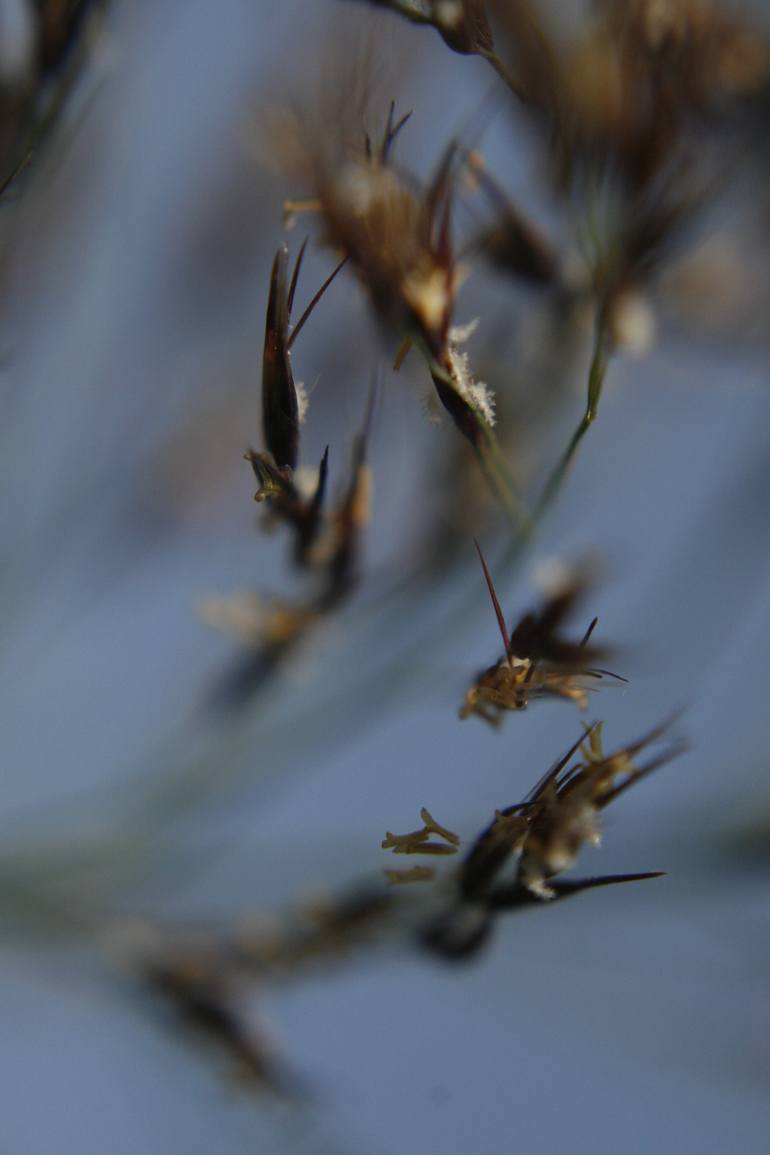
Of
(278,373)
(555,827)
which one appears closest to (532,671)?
(555,827)

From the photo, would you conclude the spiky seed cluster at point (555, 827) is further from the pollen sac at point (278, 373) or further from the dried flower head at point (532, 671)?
the pollen sac at point (278, 373)

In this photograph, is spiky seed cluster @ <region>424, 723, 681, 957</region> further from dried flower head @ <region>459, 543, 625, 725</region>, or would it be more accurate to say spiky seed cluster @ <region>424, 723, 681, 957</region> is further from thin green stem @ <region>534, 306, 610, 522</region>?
thin green stem @ <region>534, 306, 610, 522</region>

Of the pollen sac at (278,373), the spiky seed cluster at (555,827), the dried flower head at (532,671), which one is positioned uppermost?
the pollen sac at (278,373)

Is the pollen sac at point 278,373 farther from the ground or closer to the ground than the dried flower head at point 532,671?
farther from the ground

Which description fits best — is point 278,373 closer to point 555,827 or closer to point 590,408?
point 590,408

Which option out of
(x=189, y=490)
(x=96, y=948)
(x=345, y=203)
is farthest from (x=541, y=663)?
(x=189, y=490)

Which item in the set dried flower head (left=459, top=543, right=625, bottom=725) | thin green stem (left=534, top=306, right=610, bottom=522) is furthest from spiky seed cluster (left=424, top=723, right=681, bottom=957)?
thin green stem (left=534, top=306, right=610, bottom=522)

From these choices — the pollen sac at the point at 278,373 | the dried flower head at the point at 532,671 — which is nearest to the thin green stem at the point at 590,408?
the dried flower head at the point at 532,671

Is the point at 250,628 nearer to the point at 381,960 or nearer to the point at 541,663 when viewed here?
the point at 381,960
